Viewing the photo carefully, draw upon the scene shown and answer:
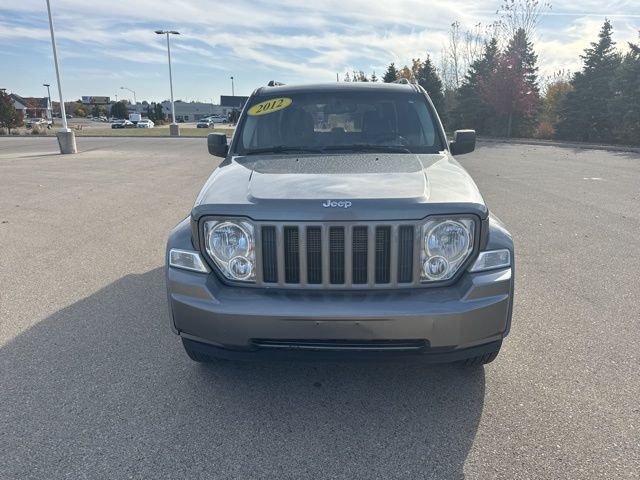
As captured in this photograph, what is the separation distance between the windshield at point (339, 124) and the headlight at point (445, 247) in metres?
1.35

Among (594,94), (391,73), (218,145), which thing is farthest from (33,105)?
(218,145)

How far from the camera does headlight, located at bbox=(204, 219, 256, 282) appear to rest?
8.98ft

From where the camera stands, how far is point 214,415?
289 cm

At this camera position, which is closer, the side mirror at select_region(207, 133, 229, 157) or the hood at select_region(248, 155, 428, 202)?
the hood at select_region(248, 155, 428, 202)

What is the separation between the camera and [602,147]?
82.4 feet

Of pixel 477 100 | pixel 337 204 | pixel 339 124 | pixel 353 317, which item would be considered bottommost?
A: pixel 353 317

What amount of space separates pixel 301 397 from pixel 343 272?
913 mm

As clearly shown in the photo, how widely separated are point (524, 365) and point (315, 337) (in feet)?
5.54

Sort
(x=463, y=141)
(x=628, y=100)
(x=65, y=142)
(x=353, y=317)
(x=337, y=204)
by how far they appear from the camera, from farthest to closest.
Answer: (x=628, y=100)
(x=65, y=142)
(x=463, y=141)
(x=337, y=204)
(x=353, y=317)

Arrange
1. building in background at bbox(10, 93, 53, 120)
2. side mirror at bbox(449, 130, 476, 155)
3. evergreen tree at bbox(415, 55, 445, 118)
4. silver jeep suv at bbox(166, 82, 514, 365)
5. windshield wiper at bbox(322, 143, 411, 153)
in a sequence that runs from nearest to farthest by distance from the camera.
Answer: silver jeep suv at bbox(166, 82, 514, 365)
windshield wiper at bbox(322, 143, 411, 153)
side mirror at bbox(449, 130, 476, 155)
evergreen tree at bbox(415, 55, 445, 118)
building in background at bbox(10, 93, 53, 120)

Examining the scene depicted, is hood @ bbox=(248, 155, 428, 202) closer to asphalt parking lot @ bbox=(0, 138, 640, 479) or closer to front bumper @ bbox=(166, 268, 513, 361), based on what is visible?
front bumper @ bbox=(166, 268, 513, 361)

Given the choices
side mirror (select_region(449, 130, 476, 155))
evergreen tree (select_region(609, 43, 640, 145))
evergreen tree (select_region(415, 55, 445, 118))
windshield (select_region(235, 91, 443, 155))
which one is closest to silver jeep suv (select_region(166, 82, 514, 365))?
windshield (select_region(235, 91, 443, 155))

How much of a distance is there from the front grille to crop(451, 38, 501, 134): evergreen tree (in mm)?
37635

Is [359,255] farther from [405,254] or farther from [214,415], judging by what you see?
[214,415]
